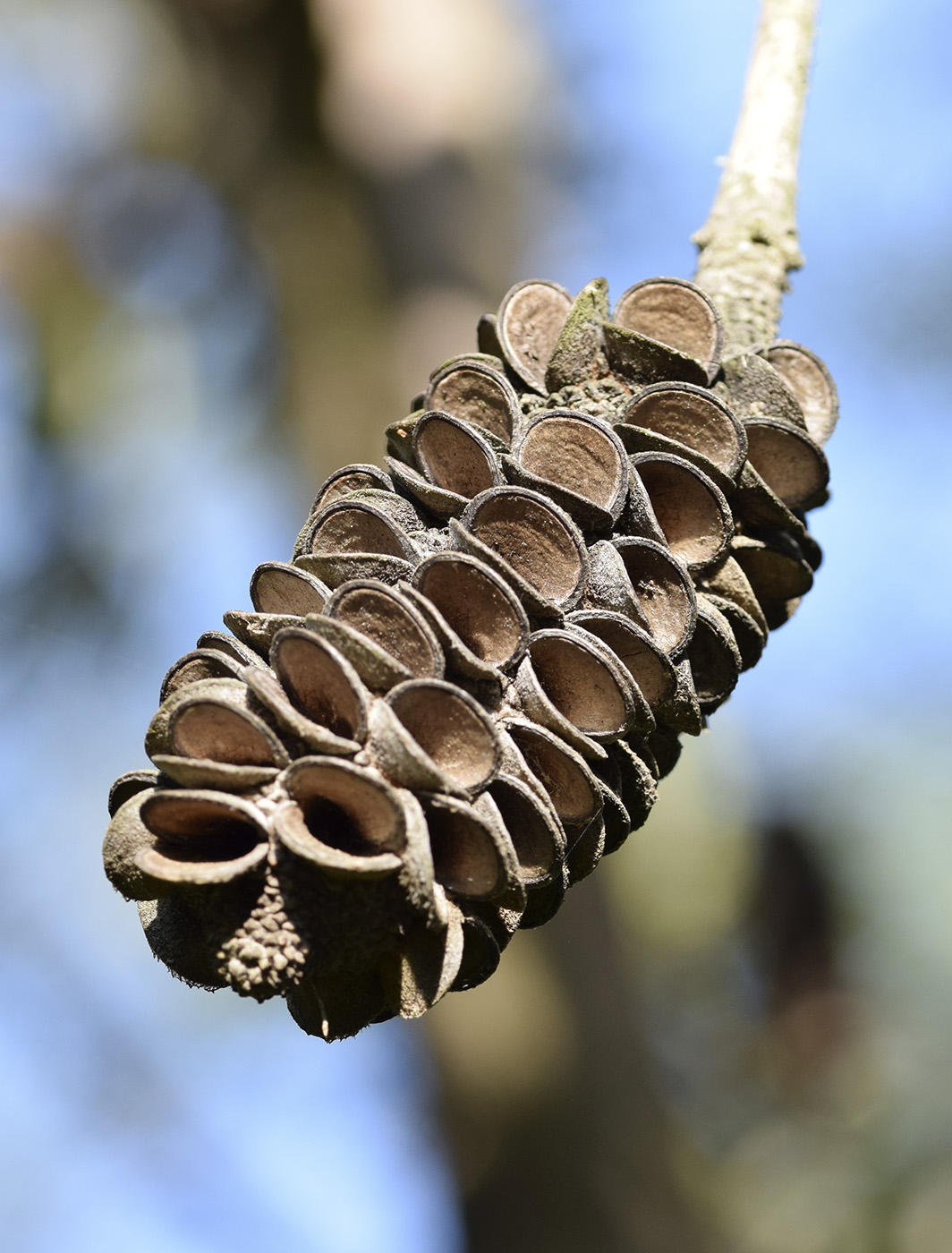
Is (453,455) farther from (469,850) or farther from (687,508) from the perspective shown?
(469,850)

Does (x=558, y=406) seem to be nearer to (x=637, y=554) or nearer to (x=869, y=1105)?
Result: (x=637, y=554)

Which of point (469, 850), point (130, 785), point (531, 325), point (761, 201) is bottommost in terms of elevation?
point (469, 850)

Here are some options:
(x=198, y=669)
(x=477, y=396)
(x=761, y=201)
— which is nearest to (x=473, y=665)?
(x=198, y=669)

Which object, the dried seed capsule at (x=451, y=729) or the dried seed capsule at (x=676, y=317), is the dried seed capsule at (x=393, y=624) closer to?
the dried seed capsule at (x=451, y=729)

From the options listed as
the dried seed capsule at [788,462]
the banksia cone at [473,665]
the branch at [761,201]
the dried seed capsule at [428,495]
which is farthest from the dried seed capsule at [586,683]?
the branch at [761,201]

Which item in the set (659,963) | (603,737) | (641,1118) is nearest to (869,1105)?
(659,963)

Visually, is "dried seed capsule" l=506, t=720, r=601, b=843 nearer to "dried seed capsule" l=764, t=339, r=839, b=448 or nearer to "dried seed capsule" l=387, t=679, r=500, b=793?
"dried seed capsule" l=387, t=679, r=500, b=793
